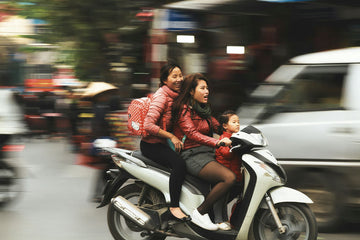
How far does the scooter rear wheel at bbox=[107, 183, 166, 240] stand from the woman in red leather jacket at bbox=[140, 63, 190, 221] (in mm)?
282

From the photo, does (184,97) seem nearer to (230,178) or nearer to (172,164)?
(172,164)

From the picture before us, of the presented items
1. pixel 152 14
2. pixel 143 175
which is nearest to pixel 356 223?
pixel 143 175

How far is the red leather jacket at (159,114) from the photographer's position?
601cm

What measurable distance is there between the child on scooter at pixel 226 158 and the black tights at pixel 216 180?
12 centimetres

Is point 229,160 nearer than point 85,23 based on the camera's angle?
Yes

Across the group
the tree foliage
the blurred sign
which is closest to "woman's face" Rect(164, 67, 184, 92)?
the tree foliage

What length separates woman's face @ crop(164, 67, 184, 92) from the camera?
6.14 metres

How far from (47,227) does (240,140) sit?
273cm

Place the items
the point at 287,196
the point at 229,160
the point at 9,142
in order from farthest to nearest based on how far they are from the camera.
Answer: the point at 9,142 < the point at 229,160 < the point at 287,196

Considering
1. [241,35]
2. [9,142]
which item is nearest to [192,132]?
[9,142]

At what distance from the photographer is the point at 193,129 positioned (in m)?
6.00

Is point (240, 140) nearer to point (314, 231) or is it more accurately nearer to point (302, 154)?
point (314, 231)

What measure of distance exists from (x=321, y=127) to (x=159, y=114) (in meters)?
1.86

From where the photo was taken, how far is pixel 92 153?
29.3ft
